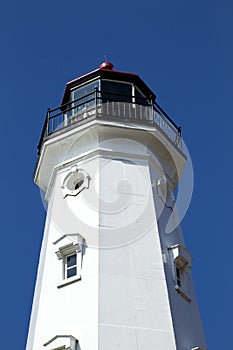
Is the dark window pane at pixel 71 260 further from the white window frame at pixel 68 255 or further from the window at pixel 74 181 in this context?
the window at pixel 74 181

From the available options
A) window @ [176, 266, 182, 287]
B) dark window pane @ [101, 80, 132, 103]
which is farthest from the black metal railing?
window @ [176, 266, 182, 287]

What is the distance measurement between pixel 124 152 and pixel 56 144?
5.82ft

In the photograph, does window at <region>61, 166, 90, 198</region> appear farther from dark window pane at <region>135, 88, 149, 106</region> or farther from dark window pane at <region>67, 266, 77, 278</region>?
dark window pane at <region>135, 88, 149, 106</region>

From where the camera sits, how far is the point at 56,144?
17594 mm

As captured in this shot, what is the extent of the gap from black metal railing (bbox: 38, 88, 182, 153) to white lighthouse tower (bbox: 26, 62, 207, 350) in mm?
37

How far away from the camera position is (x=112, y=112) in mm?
17656

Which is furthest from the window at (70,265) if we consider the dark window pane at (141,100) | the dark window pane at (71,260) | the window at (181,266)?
the dark window pane at (141,100)

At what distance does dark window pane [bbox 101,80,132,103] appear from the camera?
61.4 ft

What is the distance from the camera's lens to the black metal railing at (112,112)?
17594 millimetres

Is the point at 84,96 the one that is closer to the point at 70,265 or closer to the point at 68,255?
the point at 68,255

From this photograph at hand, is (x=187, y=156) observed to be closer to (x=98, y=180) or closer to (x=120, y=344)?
(x=98, y=180)

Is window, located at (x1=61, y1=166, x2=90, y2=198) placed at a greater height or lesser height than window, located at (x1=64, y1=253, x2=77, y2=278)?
greater

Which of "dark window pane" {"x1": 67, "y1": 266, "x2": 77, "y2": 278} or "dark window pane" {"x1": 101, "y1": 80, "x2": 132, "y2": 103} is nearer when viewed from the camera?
"dark window pane" {"x1": 67, "y1": 266, "x2": 77, "y2": 278}

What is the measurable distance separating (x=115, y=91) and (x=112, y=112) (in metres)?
1.70
